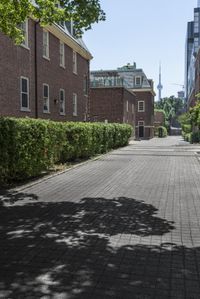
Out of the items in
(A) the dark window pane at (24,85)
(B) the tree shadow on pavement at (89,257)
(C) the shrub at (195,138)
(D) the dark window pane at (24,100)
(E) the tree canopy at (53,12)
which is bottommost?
(B) the tree shadow on pavement at (89,257)

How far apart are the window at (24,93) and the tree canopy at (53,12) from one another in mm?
8587

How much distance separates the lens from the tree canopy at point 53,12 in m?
10.3

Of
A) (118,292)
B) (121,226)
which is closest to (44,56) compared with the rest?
(121,226)

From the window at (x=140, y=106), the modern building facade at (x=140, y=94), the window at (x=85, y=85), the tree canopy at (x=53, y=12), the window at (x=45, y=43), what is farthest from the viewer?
the window at (x=140, y=106)

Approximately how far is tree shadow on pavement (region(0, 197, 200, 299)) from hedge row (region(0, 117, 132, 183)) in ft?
11.2

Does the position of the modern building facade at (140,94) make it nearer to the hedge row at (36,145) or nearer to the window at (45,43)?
the window at (45,43)

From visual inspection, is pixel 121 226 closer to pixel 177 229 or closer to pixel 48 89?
pixel 177 229

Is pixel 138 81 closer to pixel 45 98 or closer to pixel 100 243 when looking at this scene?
pixel 45 98

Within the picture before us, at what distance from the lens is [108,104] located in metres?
44.2

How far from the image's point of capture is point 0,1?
33.2ft

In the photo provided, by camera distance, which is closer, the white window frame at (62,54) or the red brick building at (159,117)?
the white window frame at (62,54)

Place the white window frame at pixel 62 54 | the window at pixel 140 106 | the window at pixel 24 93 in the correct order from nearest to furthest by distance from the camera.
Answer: the window at pixel 24 93 < the white window frame at pixel 62 54 < the window at pixel 140 106

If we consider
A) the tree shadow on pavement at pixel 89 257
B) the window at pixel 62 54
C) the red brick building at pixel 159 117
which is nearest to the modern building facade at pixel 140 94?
the red brick building at pixel 159 117

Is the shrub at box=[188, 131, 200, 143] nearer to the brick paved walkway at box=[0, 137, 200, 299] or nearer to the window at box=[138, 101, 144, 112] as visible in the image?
the window at box=[138, 101, 144, 112]
